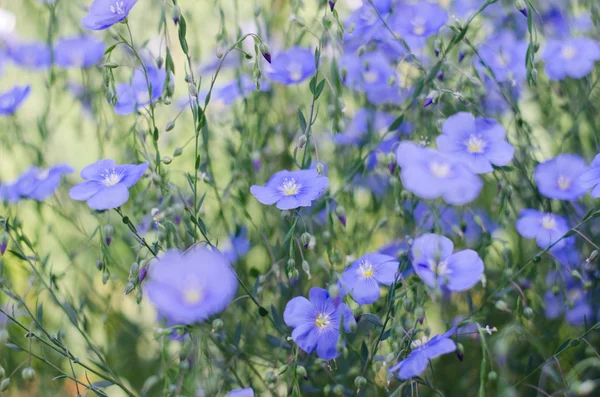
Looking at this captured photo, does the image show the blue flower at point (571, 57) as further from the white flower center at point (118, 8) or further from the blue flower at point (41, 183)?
the blue flower at point (41, 183)

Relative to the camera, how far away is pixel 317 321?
56.0 inches

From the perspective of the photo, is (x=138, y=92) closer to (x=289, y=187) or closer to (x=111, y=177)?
(x=111, y=177)

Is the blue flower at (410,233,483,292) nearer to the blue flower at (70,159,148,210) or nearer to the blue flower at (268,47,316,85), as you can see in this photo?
the blue flower at (70,159,148,210)

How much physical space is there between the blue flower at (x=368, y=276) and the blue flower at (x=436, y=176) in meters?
0.25

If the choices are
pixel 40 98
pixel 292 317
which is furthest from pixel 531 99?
pixel 40 98

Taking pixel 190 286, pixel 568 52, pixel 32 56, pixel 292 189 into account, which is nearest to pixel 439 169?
pixel 292 189

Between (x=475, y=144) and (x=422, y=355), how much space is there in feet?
1.73

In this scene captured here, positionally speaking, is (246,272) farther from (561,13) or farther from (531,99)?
(561,13)

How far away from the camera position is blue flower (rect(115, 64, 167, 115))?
5.78 feet

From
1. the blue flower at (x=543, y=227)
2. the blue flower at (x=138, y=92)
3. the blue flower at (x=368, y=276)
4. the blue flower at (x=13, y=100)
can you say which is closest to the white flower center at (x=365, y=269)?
the blue flower at (x=368, y=276)

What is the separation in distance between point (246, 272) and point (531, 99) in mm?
1156

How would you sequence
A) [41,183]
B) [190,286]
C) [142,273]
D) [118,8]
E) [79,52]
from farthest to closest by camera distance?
[79,52]
[41,183]
[118,8]
[142,273]
[190,286]

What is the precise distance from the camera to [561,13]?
8.84ft

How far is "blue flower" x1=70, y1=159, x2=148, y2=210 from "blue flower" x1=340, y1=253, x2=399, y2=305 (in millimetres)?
495
